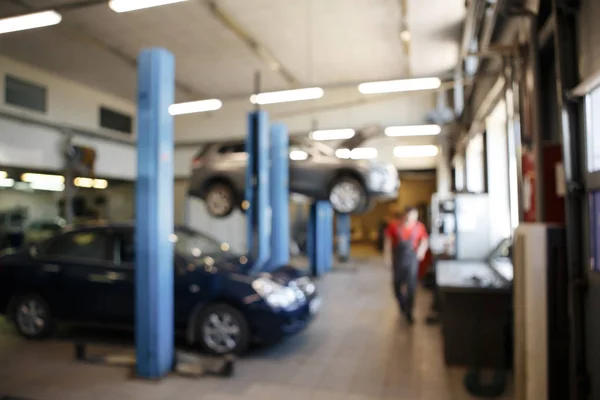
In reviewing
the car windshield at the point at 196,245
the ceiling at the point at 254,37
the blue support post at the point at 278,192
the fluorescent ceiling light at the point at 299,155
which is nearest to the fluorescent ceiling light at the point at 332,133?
the ceiling at the point at 254,37

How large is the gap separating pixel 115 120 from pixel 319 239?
808 centimetres

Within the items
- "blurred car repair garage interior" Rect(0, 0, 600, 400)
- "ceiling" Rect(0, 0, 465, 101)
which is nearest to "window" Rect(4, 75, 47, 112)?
"blurred car repair garage interior" Rect(0, 0, 600, 400)

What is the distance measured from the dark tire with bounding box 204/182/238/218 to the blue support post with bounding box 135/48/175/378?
468 centimetres

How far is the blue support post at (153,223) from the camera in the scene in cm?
393

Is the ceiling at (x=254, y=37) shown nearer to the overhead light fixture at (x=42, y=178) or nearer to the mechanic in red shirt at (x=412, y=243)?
the overhead light fixture at (x=42, y=178)

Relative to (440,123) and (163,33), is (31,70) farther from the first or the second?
(440,123)

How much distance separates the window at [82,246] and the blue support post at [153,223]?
1107mm

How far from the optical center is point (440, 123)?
991cm

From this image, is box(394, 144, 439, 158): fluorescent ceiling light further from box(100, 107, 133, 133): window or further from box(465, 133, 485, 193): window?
box(100, 107, 133, 133): window

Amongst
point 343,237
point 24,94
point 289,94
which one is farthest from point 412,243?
point 24,94

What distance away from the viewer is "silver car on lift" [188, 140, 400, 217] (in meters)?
8.05

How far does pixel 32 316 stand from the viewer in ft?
16.4

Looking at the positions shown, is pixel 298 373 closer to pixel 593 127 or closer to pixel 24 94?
pixel 593 127

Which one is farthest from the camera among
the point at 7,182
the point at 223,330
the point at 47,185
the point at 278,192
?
the point at 47,185
